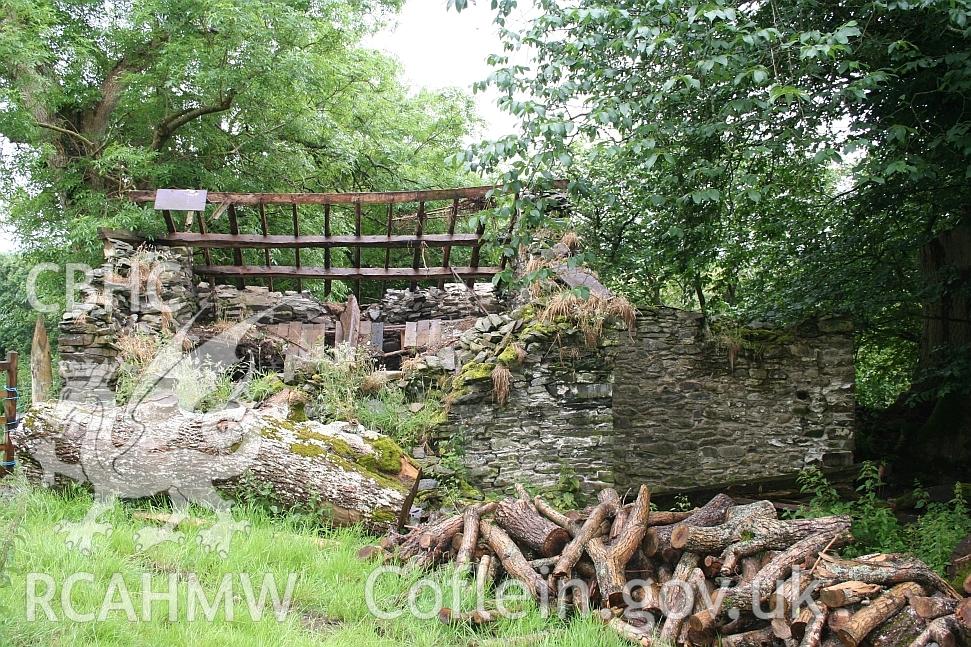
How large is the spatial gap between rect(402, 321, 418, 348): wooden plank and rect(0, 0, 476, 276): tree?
15.2 ft

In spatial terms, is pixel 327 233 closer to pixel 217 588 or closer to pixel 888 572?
pixel 217 588

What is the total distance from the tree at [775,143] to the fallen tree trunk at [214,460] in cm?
252

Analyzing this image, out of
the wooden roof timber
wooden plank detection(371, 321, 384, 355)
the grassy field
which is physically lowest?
the grassy field

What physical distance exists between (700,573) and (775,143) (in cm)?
354

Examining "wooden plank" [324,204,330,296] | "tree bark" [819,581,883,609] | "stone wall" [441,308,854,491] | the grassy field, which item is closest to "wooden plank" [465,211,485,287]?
"wooden plank" [324,204,330,296]

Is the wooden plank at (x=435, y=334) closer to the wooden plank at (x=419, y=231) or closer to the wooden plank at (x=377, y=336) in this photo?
the wooden plank at (x=377, y=336)

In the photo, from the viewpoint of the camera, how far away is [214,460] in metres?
5.55

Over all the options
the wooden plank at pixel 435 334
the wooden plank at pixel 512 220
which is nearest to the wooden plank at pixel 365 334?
the wooden plank at pixel 435 334

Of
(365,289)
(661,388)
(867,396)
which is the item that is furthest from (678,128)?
(365,289)

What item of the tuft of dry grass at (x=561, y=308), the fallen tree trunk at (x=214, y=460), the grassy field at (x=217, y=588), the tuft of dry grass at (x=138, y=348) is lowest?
the grassy field at (x=217, y=588)

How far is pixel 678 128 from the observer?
20.7 feet

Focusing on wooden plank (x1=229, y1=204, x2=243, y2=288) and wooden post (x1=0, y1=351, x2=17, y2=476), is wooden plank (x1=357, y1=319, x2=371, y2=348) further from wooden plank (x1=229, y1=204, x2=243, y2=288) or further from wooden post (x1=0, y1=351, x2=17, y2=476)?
wooden post (x1=0, y1=351, x2=17, y2=476)

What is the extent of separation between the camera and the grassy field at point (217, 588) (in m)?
3.55

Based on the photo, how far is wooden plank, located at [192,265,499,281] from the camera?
11.2 meters
